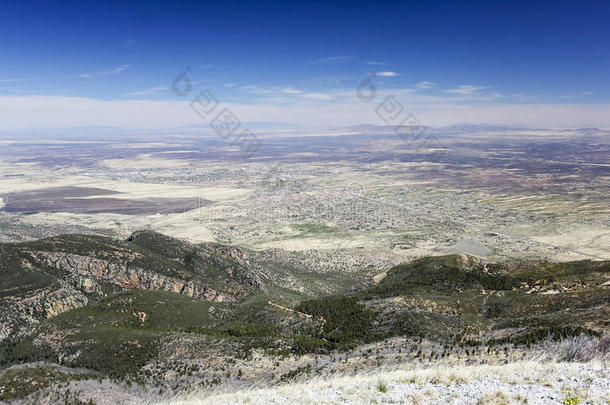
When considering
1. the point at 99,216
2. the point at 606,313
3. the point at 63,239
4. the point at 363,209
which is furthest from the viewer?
the point at 363,209

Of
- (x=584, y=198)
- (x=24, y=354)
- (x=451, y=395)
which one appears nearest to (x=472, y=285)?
(x=451, y=395)

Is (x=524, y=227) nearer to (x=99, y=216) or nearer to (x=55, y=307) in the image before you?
(x=55, y=307)

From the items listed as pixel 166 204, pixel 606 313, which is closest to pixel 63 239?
pixel 606 313

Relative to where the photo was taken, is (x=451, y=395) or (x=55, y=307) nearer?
(x=451, y=395)

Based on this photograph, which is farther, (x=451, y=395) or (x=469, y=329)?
(x=469, y=329)

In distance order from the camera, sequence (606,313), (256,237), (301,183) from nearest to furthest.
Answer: (606,313) < (256,237) < (301,183)

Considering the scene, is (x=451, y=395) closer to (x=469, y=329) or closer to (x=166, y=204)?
(x=469, y=329)

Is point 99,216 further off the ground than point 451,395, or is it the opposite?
point 451,395

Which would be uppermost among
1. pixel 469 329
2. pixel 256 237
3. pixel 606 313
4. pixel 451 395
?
pixel 451 395

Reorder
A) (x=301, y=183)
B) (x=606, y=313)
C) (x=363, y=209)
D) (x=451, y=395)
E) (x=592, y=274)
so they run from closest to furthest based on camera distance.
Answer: (x=451, y=395)
(x=606, y=313)
(x=592, y=274)
(x=363, y=209)
(x=301, y=183)
